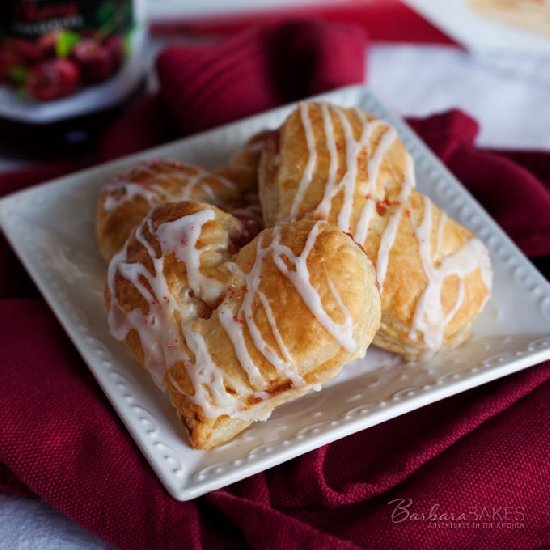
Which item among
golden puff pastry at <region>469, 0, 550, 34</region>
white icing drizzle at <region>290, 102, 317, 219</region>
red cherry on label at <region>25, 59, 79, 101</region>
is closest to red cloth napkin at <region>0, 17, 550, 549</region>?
white icing drizzle at <region>290, 102, 317, 219</region>

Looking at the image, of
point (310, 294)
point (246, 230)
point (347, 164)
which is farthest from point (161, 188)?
point (310, 294)

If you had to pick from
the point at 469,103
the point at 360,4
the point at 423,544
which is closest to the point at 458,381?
the point at 423,544

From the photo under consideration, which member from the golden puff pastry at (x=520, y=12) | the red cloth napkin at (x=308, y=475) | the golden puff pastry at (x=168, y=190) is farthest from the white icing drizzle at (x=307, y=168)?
the golden puff pastry at (x=520, y=12)

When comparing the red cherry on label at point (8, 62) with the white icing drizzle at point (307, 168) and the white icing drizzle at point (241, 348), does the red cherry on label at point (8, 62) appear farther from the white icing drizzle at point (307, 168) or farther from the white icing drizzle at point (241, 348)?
the white icing drizzle at point (241, 348)

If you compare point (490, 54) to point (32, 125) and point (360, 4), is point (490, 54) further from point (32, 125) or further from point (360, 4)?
point (32, 125)

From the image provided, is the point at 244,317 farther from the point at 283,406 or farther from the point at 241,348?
the point at 283,406
